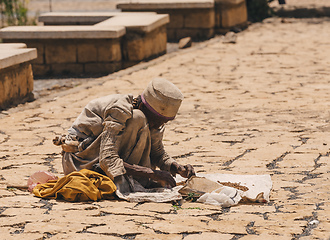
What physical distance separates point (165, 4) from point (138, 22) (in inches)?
106

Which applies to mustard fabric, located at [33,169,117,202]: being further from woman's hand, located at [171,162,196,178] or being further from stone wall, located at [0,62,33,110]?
stone wall, located at [0,62,33,110]

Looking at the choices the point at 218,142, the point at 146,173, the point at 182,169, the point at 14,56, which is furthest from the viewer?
the point at 14,56

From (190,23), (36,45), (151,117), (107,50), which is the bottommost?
(190,23)

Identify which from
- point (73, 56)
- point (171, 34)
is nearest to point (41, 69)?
point (73, 56)

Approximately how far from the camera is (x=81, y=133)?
491 centimetres

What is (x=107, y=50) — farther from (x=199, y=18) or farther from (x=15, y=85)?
(x=199, y=18)

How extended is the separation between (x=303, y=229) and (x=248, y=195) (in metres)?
0.78

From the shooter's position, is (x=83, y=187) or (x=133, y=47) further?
(x=133, y=47)

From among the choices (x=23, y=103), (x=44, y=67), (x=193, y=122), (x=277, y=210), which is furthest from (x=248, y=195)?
(x=44, y=67)

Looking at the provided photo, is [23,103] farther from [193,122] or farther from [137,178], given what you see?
[137,178]

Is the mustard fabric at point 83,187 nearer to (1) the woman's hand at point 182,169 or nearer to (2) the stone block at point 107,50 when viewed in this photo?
(1) the woman's hand at point 182,169

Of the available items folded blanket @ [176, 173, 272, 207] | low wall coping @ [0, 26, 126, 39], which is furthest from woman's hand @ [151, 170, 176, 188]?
low wall coping @ [0, 26, 126, 39]

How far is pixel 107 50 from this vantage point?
35.7ft

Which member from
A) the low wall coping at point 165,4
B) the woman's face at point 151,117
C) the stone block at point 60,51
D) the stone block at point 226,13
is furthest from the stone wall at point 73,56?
the woman's face at point 151,117
